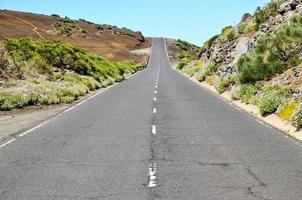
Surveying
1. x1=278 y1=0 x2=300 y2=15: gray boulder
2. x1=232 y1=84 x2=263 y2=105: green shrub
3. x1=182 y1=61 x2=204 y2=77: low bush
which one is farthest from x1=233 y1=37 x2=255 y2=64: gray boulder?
x1=182 y1=61 x2=204 y2=77: low bush

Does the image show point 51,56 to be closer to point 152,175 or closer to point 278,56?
point 278,56

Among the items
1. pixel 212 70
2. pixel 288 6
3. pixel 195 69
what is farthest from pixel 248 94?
pixel 195 69

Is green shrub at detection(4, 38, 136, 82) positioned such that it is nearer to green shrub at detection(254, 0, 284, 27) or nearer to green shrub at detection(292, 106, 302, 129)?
green shrub at detection(254, 0, 284, 27)

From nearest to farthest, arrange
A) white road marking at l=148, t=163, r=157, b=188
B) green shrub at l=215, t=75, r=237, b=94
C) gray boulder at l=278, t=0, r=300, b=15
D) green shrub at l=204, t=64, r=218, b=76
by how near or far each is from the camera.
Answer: white road marking at l=148, t=163, r=157, b=188 < green shrub at l=215, t=75, r=237, b=94 < gray boulder at l=278, t=0, r=300, b=15 < green shrub at l=204, t=64, r=218, b=76

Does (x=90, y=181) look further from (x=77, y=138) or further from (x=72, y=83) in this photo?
(x=72, y=83)

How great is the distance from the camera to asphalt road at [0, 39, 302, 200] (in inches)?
304

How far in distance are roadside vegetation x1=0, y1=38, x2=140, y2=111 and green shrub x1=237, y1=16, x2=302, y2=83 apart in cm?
1067

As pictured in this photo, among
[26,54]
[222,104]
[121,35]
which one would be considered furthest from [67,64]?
[121,35]

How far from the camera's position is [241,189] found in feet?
25.7

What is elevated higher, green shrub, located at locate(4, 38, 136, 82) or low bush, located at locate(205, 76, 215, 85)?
green shrub, located at locate(4, 38, 136, 82)

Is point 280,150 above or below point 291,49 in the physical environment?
below

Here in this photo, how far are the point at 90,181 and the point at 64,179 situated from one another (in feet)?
1.70

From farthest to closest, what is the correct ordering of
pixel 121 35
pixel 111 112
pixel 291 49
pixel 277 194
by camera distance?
pixel 121 35 → pixel 291 49 → pixel 111 112 → pixel 277 194

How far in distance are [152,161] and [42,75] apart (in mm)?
23954
